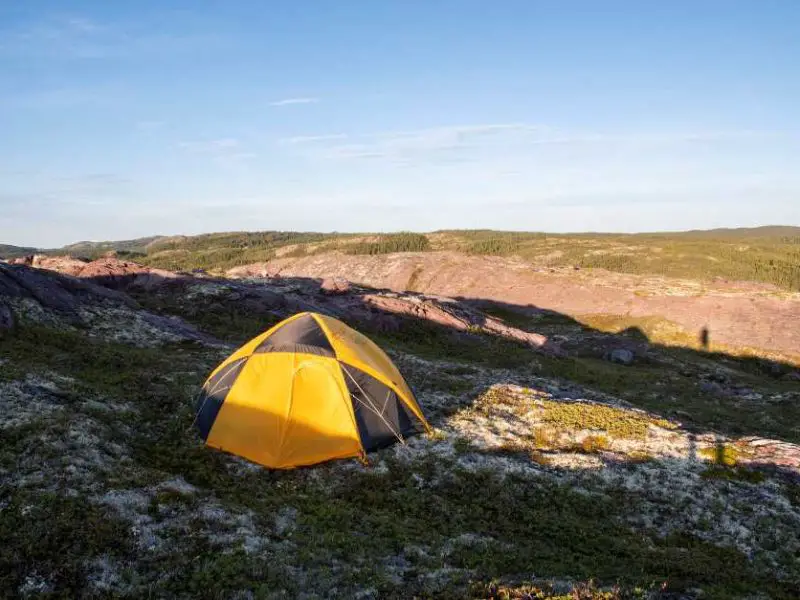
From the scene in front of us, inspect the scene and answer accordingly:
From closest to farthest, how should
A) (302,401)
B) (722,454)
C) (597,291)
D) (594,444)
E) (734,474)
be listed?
(302,401)
(734,474)
(722,454)
(594,444)
(597,291)

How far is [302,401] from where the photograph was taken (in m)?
18.4

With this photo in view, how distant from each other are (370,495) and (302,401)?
4263 mm

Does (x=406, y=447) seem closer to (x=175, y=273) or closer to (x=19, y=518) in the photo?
(x=19, y=518)

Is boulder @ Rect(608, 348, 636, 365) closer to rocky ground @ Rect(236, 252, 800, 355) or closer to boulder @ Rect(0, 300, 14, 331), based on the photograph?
rocky ground @ Rect(236, 252, 800, 355)

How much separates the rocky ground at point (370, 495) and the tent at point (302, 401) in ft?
2.23

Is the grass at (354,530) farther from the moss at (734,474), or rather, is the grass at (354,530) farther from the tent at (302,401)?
the moss at (734,474)

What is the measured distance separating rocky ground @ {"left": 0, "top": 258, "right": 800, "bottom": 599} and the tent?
678 millimetres

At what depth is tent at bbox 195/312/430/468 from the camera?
703 inches

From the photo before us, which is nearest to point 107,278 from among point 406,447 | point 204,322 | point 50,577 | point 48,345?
point 204,322

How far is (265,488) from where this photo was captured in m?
15.8

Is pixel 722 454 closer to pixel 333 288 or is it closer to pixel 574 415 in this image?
pixel 574 415

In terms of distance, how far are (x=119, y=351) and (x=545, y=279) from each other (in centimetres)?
7110

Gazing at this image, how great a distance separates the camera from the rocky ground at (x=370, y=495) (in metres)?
10.9

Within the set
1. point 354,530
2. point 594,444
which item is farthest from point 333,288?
point 354,530
